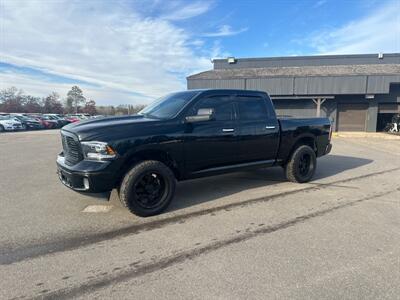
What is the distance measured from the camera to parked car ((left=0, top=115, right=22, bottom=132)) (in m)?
27.5

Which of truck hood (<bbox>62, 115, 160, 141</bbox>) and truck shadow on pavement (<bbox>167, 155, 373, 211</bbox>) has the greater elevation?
truck hood (<bbox>62, 115, 160, 141</bbox>)

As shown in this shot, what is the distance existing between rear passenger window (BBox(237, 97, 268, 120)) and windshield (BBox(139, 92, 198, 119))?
100cm

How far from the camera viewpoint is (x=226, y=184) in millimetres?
6254

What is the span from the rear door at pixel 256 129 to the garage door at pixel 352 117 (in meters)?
21.5

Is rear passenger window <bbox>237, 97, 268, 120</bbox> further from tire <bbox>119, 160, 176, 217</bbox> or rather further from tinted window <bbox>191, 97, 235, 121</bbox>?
tire <bbox>119, 160, 176, 217</bbox>

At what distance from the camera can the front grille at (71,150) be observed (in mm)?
4098

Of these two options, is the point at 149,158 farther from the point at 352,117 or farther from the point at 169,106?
the point at 352,117

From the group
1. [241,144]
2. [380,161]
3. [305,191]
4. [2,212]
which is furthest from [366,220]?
[380,161]

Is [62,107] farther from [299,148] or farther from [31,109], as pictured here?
[299,148]

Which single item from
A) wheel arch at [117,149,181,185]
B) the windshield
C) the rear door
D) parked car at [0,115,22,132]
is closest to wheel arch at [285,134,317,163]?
the rear door

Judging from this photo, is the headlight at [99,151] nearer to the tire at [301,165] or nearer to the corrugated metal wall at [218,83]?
the tire at [301,165]

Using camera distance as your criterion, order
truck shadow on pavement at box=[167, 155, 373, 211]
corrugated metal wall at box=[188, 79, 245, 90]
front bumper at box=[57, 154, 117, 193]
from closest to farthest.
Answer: front bumper at box=[57, 154, 117, 193] → truck shadow on pavement at box=[167, 155, 373, 211] → corrugated metal wall at box=[188, 79, 245, 90]

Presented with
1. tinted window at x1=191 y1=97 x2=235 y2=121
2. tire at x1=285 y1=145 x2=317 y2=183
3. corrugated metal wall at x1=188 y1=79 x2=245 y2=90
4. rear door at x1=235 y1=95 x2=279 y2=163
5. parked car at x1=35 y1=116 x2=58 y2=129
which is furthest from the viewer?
parked car at x1=35 y1=116 x2=58 y2=129

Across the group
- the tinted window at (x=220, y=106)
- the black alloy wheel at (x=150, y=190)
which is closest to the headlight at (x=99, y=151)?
the black alloy wheel at (x=150, y=190)
